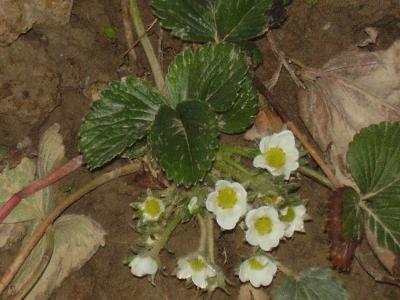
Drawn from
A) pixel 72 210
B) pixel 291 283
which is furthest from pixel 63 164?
pixel 291 283

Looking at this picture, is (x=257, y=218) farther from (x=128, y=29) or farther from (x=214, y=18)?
(x=128, y=29)

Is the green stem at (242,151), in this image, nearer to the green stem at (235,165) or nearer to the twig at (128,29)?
the green stem at (235,165)

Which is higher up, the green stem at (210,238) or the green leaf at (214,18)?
the green leaf at (214,18)

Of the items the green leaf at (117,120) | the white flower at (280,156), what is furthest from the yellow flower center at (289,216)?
the green leaf at (117,120)

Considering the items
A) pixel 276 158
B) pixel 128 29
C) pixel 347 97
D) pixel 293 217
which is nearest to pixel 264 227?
pixel 293 217

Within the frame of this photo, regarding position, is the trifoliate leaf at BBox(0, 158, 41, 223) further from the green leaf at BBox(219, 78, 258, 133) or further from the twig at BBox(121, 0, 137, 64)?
the green leaf at BBox(219, 78, 258, 133)
